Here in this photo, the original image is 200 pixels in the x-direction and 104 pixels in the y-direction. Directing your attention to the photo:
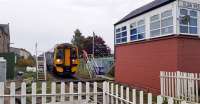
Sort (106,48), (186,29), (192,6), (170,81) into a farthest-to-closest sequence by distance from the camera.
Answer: (106,48)
(186,29)
(192,6)
(170,81)

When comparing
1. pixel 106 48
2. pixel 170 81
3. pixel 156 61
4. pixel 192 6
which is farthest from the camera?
pixel 106 48

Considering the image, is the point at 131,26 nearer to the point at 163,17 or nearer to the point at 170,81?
the point at 163,17

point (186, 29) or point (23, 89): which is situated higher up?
point (186, 29)

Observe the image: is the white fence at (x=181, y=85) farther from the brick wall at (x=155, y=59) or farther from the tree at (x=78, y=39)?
the tree at (x=78, y=39)

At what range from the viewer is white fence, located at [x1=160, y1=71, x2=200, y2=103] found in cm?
1516

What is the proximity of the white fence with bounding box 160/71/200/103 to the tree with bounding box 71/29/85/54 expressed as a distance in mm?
52522

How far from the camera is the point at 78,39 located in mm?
72125

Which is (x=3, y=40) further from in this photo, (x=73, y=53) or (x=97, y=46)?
(x=73, y=53)

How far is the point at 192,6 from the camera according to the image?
1769 cm

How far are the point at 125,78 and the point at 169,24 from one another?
801 cm

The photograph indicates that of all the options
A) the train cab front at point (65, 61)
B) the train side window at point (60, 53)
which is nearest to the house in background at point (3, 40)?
the train cab front at point (65, 61)

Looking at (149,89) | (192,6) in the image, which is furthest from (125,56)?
(192,6)

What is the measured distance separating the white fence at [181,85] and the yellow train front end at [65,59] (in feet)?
52.8

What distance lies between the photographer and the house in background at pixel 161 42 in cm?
1842
